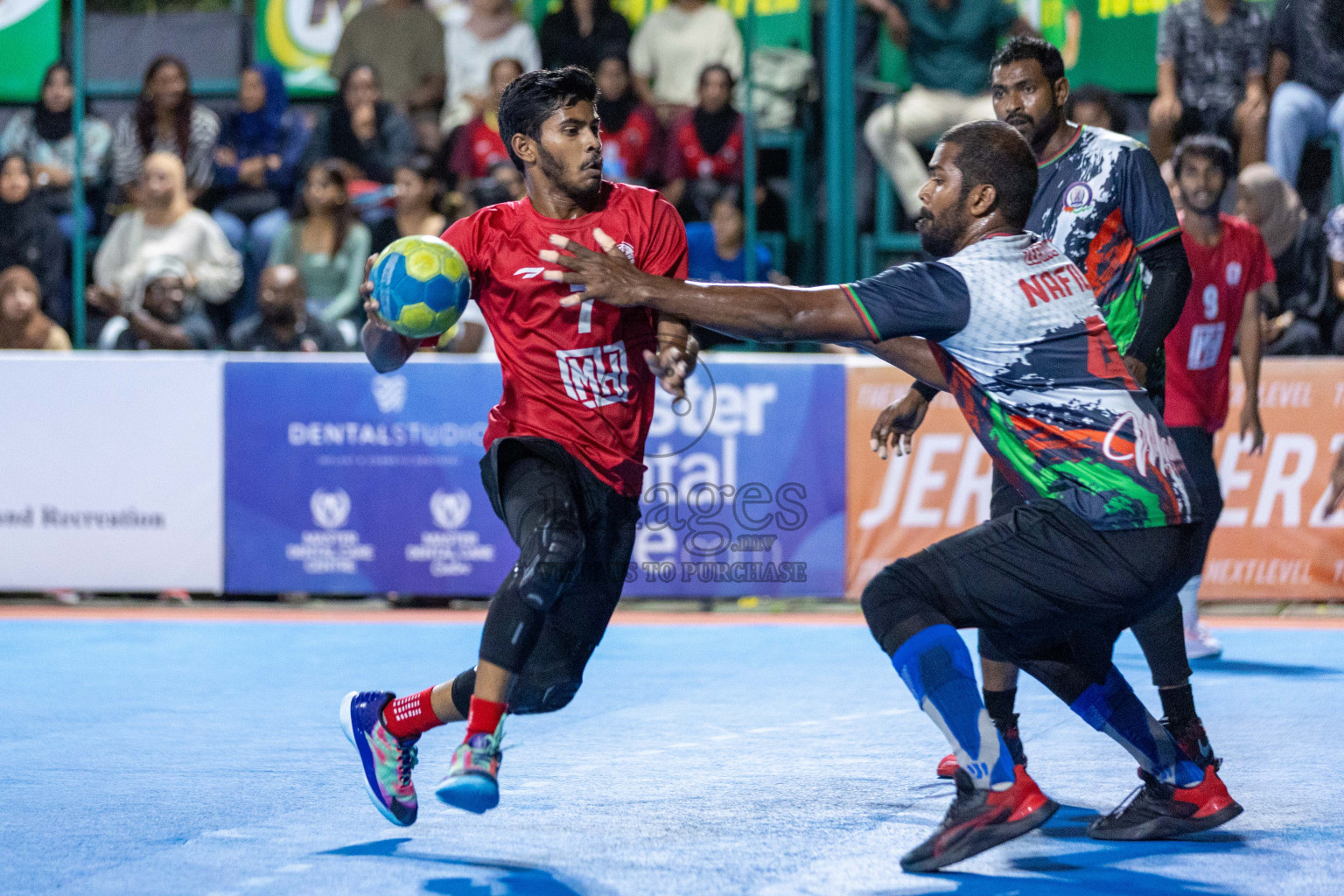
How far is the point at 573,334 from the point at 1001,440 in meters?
1.22

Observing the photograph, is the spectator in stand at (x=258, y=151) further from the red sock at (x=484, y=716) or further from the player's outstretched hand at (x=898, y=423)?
the red sock at (x=484, y=716)

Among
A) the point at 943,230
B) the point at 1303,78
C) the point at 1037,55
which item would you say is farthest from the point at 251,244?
the point at 943,230

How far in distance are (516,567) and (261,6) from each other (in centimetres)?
1053

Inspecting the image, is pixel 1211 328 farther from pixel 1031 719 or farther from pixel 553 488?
pixel 553 488

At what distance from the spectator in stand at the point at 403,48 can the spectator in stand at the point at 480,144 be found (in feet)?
2.58

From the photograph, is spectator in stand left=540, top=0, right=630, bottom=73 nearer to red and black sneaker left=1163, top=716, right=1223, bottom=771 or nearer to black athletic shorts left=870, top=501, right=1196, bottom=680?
red and black sneaker left=1163, top=716, right=1223, bottom=771

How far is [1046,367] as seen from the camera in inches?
151

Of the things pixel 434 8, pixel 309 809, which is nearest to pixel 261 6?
pixel 434 8

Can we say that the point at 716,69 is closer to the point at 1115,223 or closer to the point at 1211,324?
the point at 1211,324

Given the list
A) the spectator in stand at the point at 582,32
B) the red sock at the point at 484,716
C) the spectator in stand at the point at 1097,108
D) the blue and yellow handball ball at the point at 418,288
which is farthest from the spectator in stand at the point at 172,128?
the red sock at the point at 484,716

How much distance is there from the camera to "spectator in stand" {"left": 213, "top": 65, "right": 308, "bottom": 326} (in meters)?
11.8

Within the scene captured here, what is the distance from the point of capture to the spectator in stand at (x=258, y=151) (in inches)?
466

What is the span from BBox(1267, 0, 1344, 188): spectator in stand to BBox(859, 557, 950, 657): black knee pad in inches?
301

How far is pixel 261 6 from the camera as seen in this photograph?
13125 millimetres
